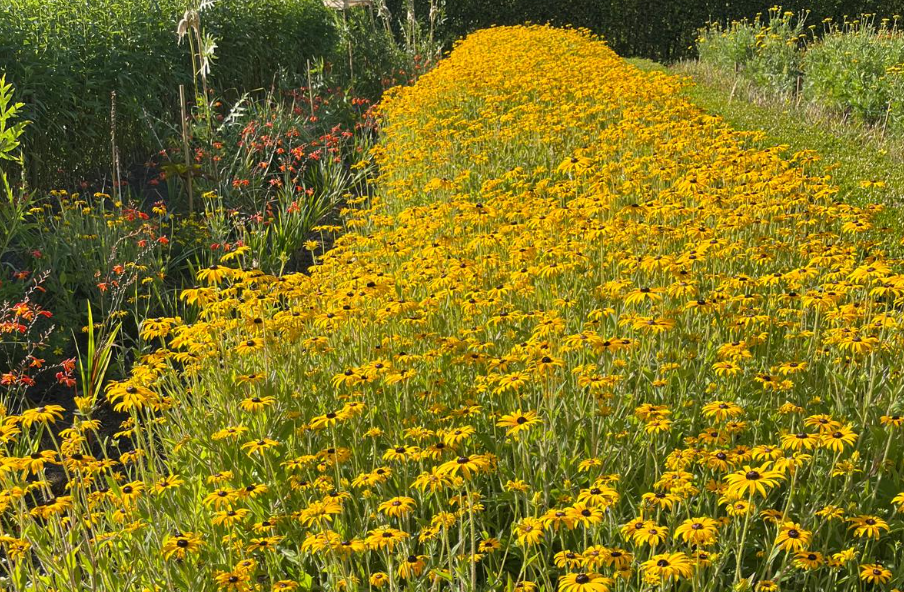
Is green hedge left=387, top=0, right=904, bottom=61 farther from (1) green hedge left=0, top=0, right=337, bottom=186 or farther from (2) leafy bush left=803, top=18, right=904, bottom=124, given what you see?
(1) green hedge left=0, top=0, right=337, bottom=186

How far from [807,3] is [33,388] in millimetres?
19033

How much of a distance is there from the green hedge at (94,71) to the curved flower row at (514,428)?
2383 mm

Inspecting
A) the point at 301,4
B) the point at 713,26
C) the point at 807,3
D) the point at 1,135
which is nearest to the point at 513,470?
the point at 1,135

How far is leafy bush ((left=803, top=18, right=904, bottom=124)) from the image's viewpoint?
32.2ft

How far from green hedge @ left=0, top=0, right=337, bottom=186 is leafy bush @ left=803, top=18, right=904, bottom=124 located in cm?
735

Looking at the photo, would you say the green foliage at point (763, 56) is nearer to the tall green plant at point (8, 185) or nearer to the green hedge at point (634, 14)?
the green hedge at point (634, 14)

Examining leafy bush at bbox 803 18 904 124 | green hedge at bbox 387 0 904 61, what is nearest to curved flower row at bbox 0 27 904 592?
leafy bush at bbox 803 18 904 124

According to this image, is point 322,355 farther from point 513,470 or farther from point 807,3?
point 807,3

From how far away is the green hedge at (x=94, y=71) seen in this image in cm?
638

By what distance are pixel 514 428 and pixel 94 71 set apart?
18.6ft

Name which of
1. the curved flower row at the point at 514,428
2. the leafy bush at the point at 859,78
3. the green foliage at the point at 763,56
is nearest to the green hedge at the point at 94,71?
the curved flower row at the point at 514,428

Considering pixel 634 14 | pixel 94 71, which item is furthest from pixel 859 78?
pixel 634 14

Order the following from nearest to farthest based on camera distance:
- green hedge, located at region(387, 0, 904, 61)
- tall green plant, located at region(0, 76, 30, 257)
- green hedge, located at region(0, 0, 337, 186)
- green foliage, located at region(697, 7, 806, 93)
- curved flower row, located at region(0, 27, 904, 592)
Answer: curved flower row, located at region(0, 27, 904, 592) → tall green plant, located at region(0, 76, 30, 257) → green hedge, located at region(0, 0, 337, 186) → green foliage, located at region(697, 7, 806, 93) → green hedge, located at region(387, 0, 904, 61)

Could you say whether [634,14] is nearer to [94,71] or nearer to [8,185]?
[94,71]
